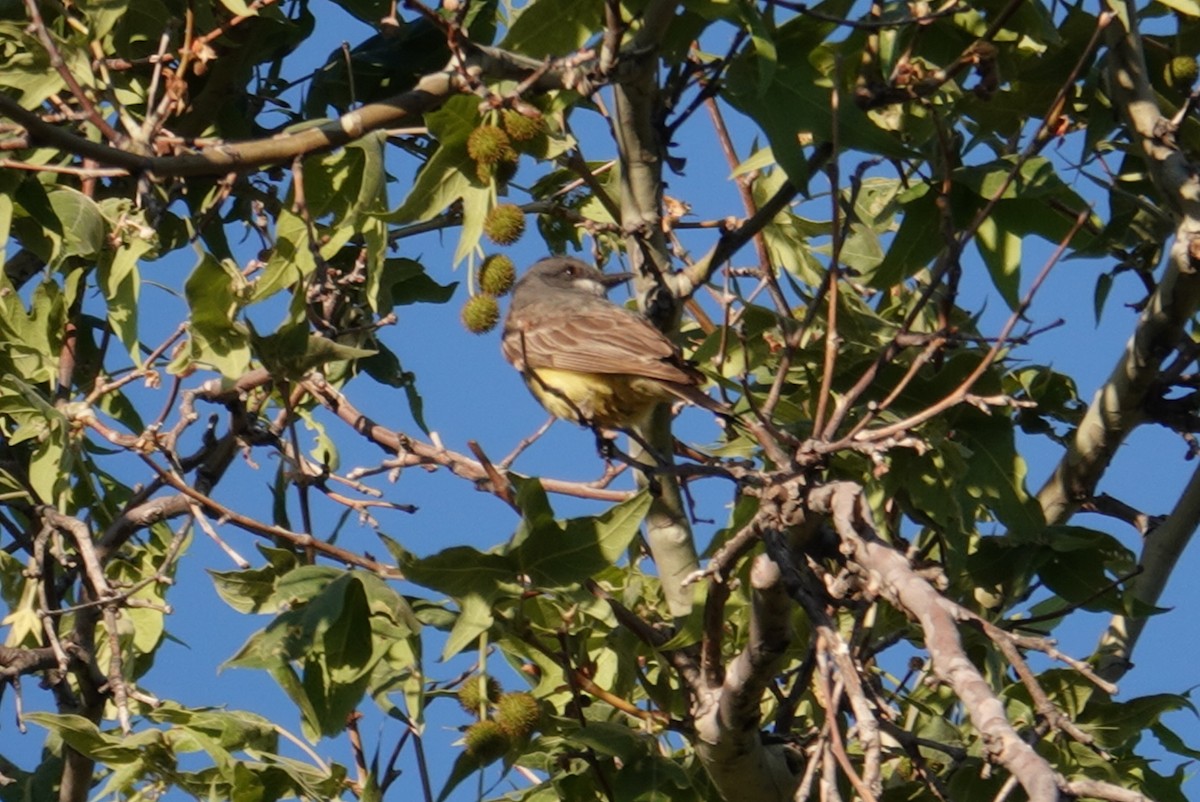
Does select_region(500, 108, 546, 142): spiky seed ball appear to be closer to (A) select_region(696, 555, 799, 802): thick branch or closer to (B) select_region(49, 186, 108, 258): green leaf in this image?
(A) select_region(696, 555, 799, 802): thick branch

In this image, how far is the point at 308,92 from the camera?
18.7 ft

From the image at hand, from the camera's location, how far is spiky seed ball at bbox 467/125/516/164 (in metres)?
3.92

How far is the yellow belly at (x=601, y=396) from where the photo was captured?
588 cm

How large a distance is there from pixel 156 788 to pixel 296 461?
2.93ft

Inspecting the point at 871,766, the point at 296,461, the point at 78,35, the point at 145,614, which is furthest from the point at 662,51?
the point at 145,614

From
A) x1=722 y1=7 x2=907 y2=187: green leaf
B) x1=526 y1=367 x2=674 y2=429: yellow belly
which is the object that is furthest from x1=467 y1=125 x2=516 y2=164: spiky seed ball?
x1=526 y1=367 x2=674 y2=429: yellow belly

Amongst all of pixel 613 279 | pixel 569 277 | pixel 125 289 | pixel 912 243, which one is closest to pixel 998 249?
pixel 912 243

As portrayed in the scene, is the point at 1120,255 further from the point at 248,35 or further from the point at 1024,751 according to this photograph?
the point at 1024,751

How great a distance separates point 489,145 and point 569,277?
3.96 metres

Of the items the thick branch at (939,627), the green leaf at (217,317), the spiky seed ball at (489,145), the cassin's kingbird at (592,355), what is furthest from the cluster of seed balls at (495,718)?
the spiky seed ball at (489,145)

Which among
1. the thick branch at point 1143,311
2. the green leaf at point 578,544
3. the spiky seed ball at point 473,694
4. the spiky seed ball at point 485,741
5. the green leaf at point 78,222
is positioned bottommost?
the spiky seed ball at point 485,741

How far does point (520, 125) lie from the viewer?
3.98 m

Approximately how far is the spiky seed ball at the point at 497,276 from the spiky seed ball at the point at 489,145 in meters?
0.76

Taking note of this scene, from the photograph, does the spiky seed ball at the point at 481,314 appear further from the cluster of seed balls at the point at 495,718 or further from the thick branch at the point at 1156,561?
the thick branch at the point at 1156,561
